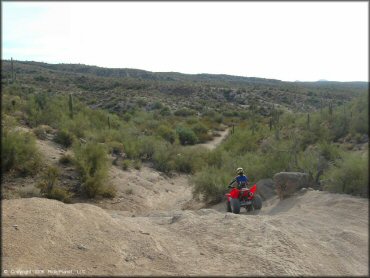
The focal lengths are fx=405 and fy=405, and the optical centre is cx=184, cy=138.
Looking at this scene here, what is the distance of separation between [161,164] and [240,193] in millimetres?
11366

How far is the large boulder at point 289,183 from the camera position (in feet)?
43.3

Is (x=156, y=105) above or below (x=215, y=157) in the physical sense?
below

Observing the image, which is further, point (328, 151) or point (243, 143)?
point (243, 143)

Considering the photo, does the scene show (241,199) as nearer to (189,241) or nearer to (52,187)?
(189,241)

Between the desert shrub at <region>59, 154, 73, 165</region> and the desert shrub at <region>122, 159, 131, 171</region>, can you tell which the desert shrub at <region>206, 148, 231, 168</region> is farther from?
the desert shrub at <region>59, 154, 73, 165</region>

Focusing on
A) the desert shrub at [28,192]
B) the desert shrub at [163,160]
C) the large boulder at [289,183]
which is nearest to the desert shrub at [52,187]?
the desert shrub at [28,192]

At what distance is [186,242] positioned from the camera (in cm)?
834

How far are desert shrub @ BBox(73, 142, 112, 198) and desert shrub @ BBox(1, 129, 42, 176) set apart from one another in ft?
5.50

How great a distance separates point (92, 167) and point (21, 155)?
2825 mm

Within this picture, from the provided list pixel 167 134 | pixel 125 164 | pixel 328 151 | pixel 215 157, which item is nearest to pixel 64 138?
pixel 125 164

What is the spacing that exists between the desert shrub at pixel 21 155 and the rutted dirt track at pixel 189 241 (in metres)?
5.21

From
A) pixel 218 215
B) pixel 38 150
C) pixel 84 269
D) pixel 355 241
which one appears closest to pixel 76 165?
pixel 38 150

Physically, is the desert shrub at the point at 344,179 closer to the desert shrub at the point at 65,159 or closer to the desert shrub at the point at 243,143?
the desert shrub at the point at 243,143

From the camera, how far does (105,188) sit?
1625cm
